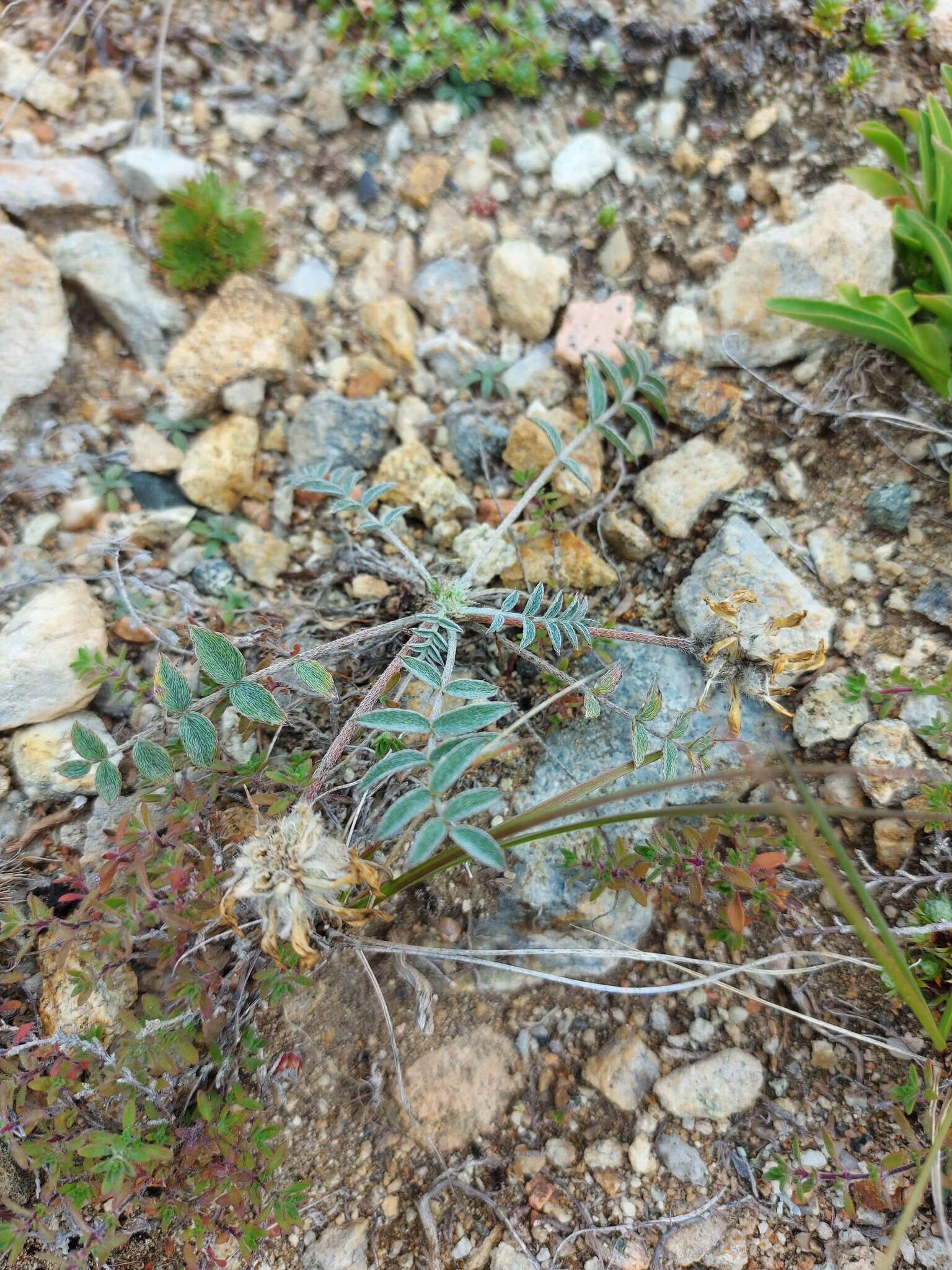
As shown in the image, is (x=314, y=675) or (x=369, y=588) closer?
(x=314, y=675)

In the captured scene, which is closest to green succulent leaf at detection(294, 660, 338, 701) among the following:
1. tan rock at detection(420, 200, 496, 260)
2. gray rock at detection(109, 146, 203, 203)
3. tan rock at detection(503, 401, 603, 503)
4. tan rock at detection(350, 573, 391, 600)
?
tan rock at detection(350, 573, 391, 600)

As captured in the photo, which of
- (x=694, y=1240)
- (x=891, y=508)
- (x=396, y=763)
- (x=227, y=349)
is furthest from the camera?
(x=227, y=349)

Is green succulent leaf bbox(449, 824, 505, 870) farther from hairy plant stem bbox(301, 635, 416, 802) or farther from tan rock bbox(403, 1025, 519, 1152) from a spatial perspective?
tan rock bbox(403, 1025, 519, 1152)

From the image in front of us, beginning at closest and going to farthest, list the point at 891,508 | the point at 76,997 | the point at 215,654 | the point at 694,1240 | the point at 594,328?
1. the point at 215,654
2. the point at 694,1240
3. the point at 76,997
4. the point at 891,508
5. the point at 594,328

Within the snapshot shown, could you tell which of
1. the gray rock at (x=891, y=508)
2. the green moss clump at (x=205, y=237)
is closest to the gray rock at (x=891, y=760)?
the gray rock at (x=891, y=508)

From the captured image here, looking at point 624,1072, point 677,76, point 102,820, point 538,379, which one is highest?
point 677,76

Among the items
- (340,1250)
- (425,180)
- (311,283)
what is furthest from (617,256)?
(340,1250)

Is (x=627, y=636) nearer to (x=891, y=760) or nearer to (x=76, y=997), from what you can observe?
(x=891, y=760)
